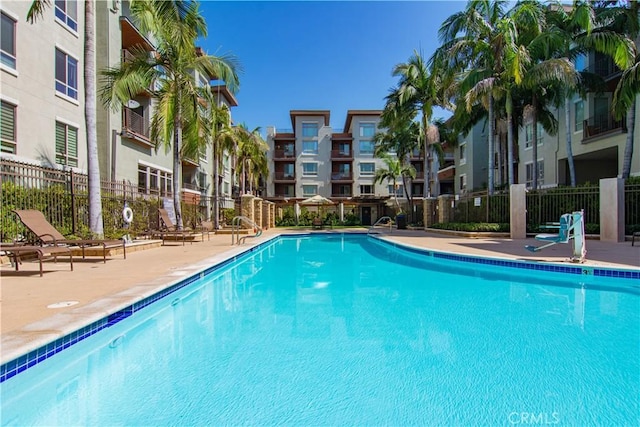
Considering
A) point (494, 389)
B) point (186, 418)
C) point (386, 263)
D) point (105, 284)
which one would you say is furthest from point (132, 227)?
point (494, 389)

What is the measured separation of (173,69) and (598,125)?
2210cm

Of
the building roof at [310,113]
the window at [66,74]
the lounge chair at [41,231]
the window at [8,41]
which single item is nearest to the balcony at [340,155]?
the building roof at [310,113]

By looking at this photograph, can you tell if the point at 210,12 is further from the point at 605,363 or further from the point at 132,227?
the point at 605,363

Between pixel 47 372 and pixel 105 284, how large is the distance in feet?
8.66

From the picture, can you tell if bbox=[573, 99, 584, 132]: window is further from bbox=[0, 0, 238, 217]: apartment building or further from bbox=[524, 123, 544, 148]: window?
bbox=[0, 0, 238, 217]: apartment building

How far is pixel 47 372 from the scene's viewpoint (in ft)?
10.6

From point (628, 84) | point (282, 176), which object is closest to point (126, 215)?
point (628, 84)

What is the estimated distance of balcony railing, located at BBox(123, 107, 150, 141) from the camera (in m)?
17.7

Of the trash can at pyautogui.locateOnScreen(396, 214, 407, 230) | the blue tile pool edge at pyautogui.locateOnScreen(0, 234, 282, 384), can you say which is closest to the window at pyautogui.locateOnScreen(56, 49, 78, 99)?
the blue tile pool edge at pyautogui.locateOnScreen(0, 234, 282, 384)

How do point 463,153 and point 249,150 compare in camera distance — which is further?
point 463,153

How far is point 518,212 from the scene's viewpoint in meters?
14.7

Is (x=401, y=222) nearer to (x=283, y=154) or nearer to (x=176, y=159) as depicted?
(x=176, y=159)

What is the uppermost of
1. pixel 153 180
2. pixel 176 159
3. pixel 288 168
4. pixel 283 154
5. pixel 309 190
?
pixel 283 154

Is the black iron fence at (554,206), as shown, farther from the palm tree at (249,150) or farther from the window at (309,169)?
the window at (309,169)
